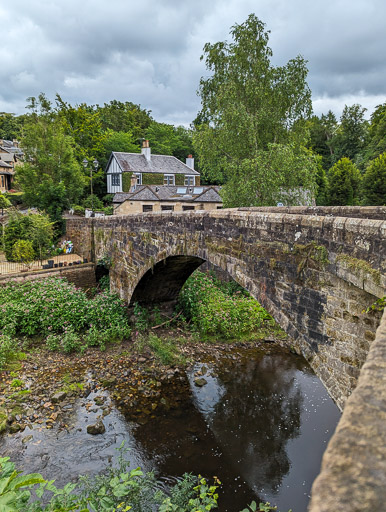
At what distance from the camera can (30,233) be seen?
20594 mm

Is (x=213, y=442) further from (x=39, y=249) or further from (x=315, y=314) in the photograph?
(x=39, y=249)

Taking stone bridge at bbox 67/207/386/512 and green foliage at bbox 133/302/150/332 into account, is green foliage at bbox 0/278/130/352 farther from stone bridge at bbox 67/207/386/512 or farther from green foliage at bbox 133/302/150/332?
stone bridge at bbox 67/207/386/512

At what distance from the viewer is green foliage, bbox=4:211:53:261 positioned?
67.3 feet

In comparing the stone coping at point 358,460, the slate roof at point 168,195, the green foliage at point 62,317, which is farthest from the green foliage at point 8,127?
the stone coping at point 358,460

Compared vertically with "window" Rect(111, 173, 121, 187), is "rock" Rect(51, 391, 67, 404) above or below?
below

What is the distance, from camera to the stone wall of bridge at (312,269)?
15.8 ft

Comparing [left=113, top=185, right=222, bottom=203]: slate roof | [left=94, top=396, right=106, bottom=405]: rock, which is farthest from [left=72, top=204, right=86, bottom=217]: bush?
[left=94, top=396, right=106, bottom=405]: rock

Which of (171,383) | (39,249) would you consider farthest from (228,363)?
(39,249)

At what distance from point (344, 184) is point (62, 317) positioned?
93.0 ft

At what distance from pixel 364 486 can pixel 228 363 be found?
Result: 40.5 feet

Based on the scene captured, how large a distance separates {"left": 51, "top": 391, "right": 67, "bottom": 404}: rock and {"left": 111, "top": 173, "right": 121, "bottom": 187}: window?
30282 mm

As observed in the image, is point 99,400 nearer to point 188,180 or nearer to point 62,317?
point 62,317

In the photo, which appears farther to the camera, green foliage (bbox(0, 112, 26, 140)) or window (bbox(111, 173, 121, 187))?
green foliage (bbox(0, 112, 26, 140))

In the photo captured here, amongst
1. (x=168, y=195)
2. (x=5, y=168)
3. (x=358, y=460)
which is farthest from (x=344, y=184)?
(x=5, y=168)
